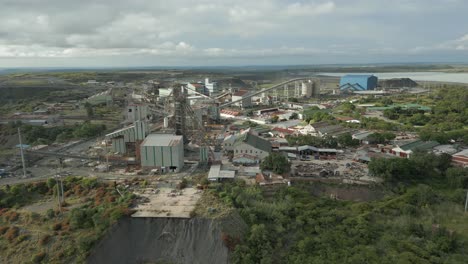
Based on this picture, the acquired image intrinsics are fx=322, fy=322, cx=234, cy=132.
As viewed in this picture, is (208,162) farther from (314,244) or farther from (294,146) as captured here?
(314,244)

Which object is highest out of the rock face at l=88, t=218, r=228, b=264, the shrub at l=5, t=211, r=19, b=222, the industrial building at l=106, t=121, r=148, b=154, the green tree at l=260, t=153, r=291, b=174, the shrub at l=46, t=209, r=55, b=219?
the industrial building at l=106, t=121, r=148, b=154

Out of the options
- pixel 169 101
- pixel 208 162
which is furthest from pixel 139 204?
pixel 169 101

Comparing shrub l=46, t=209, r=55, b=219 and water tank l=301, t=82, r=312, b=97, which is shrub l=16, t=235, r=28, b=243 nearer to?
shrub l=46, t=209, r=55, b=219

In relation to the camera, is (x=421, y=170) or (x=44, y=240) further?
(x=421, y=170)

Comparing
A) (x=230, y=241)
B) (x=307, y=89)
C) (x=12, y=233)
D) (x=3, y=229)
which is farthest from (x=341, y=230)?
(x=307, y=89)

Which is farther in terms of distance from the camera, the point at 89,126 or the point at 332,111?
the point at 332,111

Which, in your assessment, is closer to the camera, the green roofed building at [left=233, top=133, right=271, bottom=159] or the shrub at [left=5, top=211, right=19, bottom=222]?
the shrub at [left=5, top=211, right=19, bottom=222]

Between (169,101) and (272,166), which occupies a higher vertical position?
(169,101)

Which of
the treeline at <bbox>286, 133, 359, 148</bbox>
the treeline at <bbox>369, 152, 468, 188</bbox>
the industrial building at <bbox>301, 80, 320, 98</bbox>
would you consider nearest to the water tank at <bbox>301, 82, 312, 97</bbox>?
the industrial building at <bbox>301, 80, 320, 98</bbox>

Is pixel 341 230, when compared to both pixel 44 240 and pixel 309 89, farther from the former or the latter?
pixel 309 89
